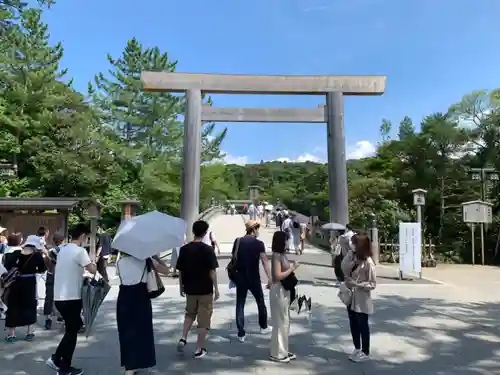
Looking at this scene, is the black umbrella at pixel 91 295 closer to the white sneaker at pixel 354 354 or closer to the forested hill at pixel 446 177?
the white sneaker at pixel 354 354

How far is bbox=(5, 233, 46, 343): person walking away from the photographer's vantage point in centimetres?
487

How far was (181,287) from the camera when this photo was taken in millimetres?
4617

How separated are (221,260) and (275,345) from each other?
8.46 m

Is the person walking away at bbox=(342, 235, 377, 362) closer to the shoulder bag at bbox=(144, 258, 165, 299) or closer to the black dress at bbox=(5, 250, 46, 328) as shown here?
the shoulder bag at bbox=(144, 258, 165, 299)

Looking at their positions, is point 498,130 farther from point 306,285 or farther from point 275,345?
point 275,345

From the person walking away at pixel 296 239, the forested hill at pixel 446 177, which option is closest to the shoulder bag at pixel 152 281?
the person walking away at pixel 296 239

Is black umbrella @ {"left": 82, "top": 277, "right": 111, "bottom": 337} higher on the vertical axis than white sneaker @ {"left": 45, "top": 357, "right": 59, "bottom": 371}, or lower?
higher

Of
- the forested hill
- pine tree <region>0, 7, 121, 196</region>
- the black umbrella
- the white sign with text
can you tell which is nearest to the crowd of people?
the black umbrella

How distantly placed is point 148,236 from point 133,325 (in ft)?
2.59

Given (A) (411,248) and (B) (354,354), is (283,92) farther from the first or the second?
(B) (354,354)

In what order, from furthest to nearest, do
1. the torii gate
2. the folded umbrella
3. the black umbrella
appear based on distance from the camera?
the torii gate → the black umbrella → the folded umbrella

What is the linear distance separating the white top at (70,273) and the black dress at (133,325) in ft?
2.04

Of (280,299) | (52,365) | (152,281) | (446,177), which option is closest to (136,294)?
(152,281)

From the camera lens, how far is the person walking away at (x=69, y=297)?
3.83 meters
